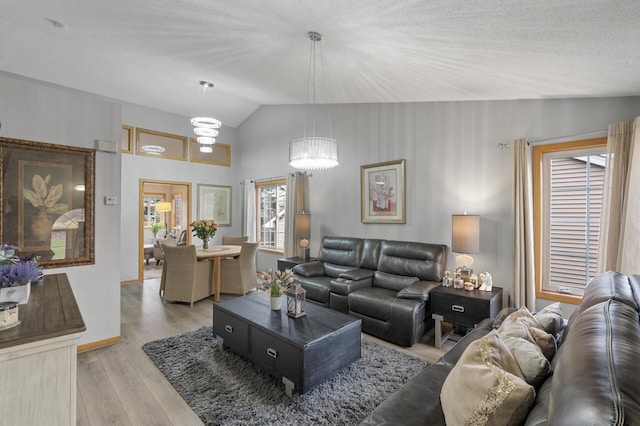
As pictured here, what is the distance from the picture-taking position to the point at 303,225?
527cm

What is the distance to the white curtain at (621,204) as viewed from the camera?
7.79ft

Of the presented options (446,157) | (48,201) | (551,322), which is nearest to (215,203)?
(48,201)

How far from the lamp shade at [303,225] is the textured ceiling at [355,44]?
2.00 m

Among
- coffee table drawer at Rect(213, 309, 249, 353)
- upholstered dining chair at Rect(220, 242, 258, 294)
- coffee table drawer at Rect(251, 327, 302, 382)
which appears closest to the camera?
coffee table drawer at Rect(251, 327, 302, 382)

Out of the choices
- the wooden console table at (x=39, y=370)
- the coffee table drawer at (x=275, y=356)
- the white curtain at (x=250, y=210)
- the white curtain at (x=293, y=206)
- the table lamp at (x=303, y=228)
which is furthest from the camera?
the white curtain at (x=250, y=210)

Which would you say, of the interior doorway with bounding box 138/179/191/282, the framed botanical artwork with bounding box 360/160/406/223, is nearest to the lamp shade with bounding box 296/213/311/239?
the framed botanical artwork with bounding box 360/160/406/223

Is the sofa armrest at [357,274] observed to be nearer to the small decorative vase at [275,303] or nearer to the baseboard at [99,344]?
the small decorative vase at [275,303]

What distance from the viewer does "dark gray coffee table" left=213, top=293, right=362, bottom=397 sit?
2.19 metres

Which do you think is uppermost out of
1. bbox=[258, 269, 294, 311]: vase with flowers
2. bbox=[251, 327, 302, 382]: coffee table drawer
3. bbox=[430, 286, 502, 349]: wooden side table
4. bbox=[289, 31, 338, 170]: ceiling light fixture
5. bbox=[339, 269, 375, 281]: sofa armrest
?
bbox=[289, 31, 338, 170]: ceiling light fixture

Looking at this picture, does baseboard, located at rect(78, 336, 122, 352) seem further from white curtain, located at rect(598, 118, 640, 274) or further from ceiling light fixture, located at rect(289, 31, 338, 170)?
white curtain, located at rect(598, 118, 640, 274)

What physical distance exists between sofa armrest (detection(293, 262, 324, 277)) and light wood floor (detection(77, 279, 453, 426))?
1.36 m

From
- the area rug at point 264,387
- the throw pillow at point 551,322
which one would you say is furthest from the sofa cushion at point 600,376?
the area rug at point 264,387

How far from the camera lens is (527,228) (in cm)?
304

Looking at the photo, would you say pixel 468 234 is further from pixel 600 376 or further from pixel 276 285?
pixel 600 376
